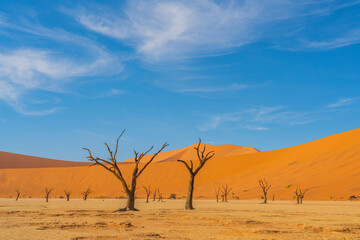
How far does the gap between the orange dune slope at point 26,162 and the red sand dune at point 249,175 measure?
23.4 metres

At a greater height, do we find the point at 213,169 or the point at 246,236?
the point at 213,169

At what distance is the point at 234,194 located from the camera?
207ft

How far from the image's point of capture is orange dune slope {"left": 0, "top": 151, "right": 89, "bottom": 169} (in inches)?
4710

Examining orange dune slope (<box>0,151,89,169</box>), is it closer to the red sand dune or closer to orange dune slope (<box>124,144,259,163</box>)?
the red sand dune

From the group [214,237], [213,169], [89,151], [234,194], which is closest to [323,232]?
[214,237]

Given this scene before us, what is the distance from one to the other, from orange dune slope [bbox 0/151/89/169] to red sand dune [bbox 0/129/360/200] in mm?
23435

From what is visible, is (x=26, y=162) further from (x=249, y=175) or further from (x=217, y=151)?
(x=249, y=175)

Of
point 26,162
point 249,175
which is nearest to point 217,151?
point 26,162

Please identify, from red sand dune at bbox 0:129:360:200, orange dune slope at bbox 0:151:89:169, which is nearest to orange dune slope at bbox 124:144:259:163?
orange dune slope at bbox 0:151:89:169

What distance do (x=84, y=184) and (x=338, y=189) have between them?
55.6 metres

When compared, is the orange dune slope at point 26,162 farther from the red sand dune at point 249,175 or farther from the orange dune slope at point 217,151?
the orange dune slope at point 217,151

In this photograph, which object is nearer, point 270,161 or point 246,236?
point 246,236

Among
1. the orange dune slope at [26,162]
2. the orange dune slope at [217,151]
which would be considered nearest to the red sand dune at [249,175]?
the orange dune slope at [26,162]

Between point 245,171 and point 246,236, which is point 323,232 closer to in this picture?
point 246,236
